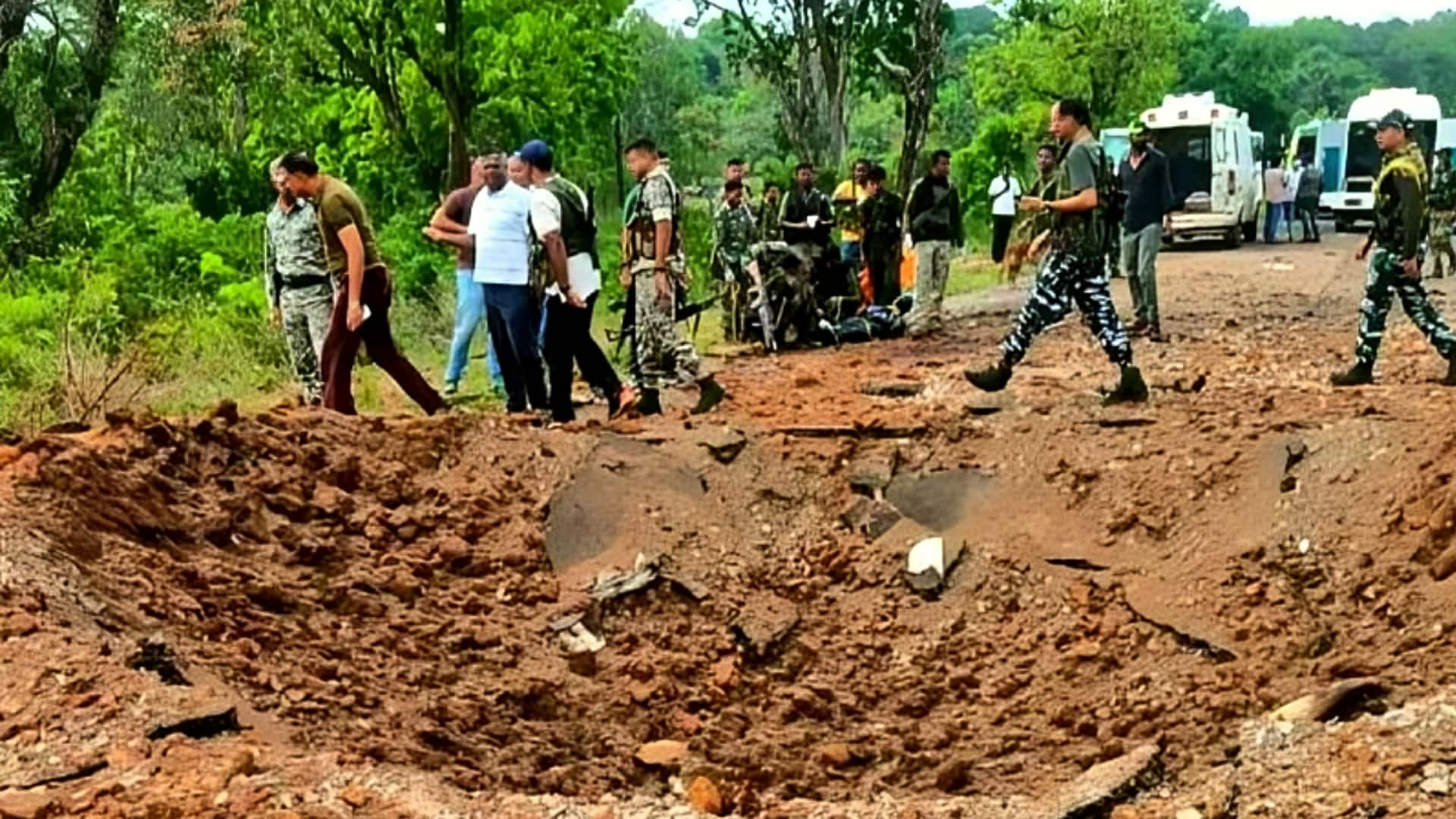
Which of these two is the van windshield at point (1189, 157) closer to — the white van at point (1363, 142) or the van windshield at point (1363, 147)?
the white van at point (1363, 142)

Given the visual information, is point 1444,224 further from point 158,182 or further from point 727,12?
point 158,182

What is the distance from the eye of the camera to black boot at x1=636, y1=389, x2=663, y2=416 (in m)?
8.89

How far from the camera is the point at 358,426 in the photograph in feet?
25.2

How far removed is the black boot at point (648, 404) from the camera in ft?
29.2

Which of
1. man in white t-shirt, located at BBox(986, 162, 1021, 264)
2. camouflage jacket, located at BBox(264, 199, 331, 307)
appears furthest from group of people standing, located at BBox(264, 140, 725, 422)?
man in white t-shirt, located at BBox(986, 162, 1021, 264)

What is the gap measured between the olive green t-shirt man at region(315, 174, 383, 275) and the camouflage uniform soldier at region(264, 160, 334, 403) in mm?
84

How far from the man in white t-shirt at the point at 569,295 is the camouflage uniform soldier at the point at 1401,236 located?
13.3 feet

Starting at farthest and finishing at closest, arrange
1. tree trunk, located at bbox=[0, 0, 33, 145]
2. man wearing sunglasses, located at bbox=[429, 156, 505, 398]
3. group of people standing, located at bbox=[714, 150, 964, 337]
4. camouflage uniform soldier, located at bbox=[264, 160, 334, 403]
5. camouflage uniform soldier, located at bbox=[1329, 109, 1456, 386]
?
1. tree trunk, located at bbox=[0, 0, 33, 145]
2. group of people standing, located at bbox=[714, 150, 964, 337]
3. man wearing sunglasses, located at bbox=[429, 156, 505, 398]
4. camouflage uniform soldier, located at bbox=[1329, 109, 1456, 386]
5. camouflage uniform soldier, located at bbox=[264, 160, 334, 403]

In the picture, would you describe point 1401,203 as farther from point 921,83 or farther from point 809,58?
point 809,58

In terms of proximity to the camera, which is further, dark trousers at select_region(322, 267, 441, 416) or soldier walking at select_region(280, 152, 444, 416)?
dark trousers at select_region(322, 267, 441, 416)

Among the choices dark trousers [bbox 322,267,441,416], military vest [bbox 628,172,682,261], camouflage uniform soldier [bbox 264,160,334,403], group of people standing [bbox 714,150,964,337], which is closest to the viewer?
dark trousers [bbox 322,267,441,416]

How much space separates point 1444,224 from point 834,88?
370 inches

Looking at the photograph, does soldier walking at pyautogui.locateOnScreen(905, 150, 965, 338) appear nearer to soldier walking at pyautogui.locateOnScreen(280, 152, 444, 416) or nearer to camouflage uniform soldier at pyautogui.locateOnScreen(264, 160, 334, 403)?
soldier walking at pyautogui.locateOnScreen(280, 152, 444, 416)

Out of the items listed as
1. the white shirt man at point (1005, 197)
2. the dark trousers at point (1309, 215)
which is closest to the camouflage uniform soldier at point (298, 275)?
the white shirt man at point (1005, 197)
